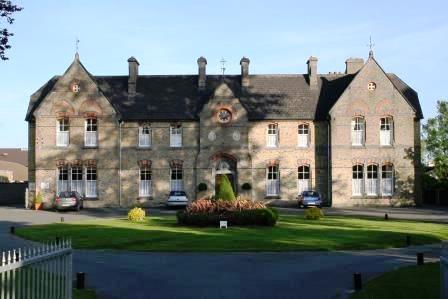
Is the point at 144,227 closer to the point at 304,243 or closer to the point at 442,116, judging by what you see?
the point at 304,243

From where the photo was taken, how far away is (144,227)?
29406 mm

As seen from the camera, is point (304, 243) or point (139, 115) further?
point (139, 115)

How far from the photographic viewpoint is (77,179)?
4856 cm

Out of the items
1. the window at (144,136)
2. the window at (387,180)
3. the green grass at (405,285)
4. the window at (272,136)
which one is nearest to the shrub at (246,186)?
the window at (272,136)

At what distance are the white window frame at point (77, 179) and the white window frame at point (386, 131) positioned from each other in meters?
23.8

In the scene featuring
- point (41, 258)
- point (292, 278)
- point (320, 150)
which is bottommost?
point (292, 278)

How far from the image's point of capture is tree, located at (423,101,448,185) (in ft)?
154

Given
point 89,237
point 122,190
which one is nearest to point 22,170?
point 122,190

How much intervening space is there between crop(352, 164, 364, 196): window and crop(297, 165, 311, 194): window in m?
3.55

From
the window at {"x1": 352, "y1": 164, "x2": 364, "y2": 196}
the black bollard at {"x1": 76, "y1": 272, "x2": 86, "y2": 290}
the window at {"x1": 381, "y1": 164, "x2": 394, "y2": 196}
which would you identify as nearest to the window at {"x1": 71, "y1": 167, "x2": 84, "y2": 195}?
the window at {"x1": 352, "y1": 164, "x2": 364, "y2": 196}

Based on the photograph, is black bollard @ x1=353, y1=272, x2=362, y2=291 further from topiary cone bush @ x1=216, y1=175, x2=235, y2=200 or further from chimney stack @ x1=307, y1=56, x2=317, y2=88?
chimney stack @ x1=307, y1=56, x2=317, y2=88

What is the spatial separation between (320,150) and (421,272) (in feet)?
109

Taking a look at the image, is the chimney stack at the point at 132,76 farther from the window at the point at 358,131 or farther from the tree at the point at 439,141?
the tree at the point at 439,141

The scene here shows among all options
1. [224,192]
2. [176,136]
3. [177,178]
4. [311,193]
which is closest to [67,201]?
[177,178]
